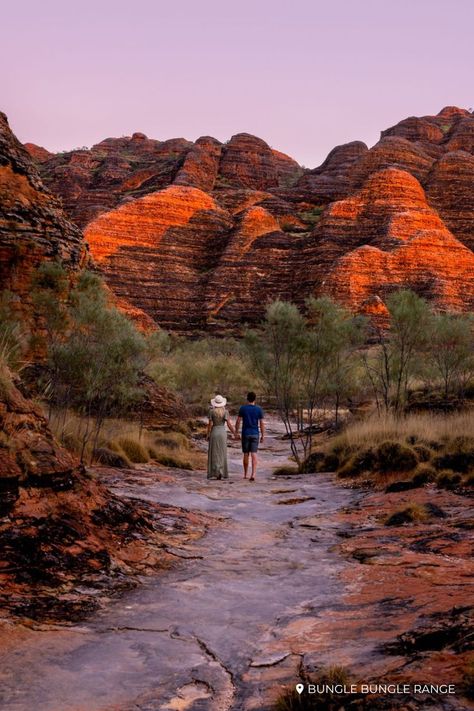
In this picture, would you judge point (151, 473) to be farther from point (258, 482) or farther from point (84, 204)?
point (84, 204)

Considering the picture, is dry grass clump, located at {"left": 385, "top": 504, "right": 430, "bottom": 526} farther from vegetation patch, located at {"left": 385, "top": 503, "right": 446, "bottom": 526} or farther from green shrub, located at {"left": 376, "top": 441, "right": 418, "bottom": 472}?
green shrub, located at {"left": 376, "top": 441, "right": 418, "bottom": 472}

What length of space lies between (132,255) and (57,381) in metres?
61.0

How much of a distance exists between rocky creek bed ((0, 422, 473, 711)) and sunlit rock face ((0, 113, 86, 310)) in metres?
12.4

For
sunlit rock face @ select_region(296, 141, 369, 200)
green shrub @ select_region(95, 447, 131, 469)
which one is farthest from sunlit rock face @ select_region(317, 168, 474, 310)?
green shrub @ select_region(95, 447, 131, 469)

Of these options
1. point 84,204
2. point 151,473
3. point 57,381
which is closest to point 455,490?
point 151,473

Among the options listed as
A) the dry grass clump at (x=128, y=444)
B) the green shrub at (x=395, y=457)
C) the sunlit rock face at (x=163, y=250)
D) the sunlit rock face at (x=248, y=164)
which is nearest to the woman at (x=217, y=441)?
the dry grass clump at (x=128, y=444)

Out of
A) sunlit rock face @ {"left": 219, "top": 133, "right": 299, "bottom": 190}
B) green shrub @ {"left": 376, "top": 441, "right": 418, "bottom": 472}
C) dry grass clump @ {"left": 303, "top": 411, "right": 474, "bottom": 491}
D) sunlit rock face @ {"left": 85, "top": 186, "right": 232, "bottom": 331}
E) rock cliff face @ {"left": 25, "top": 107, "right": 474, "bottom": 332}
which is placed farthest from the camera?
sunlit rock face @ {"left": 219, "top": 133, "right": 299, "bottom": 190}

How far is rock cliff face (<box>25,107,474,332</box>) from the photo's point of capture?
67125 mm

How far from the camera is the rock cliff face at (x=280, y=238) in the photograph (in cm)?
6712

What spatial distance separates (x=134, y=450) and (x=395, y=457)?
6.70 metres

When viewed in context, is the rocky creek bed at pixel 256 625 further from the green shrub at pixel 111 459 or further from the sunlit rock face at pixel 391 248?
the sunlit rock face at pixel 391 248

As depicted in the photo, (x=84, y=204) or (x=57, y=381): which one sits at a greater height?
(x=84, y=204)

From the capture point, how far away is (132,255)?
237ft

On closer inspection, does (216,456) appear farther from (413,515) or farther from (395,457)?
(413,515)
